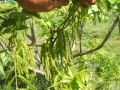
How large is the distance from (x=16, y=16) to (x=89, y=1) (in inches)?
7.3

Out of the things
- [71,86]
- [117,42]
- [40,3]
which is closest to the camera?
[40,3]

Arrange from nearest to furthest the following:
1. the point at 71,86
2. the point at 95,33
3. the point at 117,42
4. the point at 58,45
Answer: the point at 71,86 → the point at 58,45 → the point at 117,42 → the point at 95,33

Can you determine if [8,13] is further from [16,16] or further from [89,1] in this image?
[89,1]

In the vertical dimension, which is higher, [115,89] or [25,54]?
[25,54]

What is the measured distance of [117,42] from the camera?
25.3 ft

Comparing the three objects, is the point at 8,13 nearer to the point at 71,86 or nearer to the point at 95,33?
the point at 71,86

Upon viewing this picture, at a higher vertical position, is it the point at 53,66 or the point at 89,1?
the point at 89,1

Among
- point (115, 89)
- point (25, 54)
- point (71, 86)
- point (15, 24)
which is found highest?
point (15, 24)

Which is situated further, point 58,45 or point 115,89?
point 115,89

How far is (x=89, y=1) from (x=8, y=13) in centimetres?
20

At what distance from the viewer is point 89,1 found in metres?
0.73

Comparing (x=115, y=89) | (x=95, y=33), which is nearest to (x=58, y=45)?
(x=115, y=89)

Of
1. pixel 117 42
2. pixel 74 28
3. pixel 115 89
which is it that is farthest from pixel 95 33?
pixel 74 28

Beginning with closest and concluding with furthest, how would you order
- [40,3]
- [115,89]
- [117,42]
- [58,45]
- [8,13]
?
[40,3] → [8,13] → [58,45] → [115,89] → [117,42]
